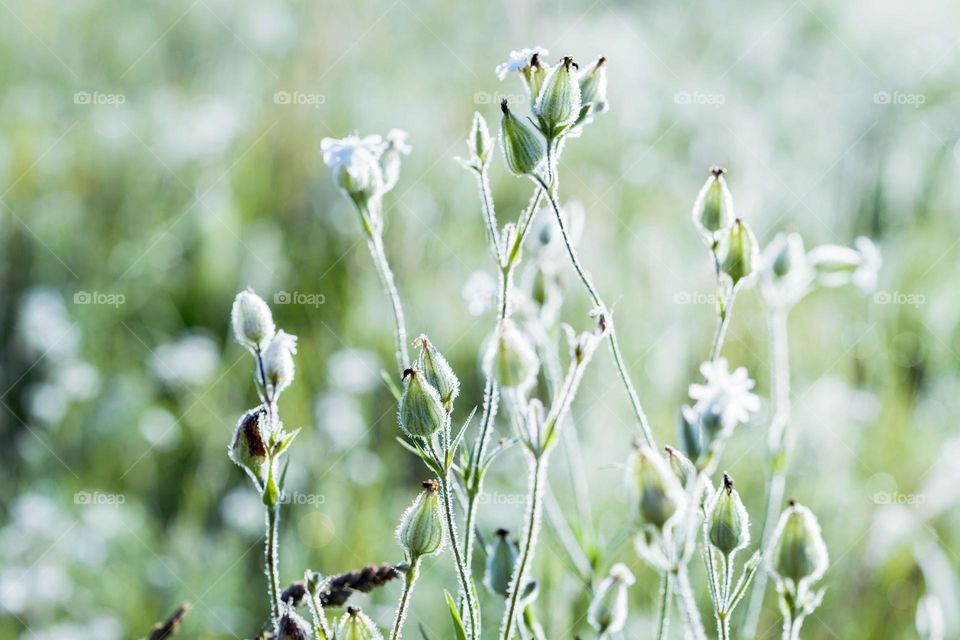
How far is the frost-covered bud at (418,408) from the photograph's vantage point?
808 mm

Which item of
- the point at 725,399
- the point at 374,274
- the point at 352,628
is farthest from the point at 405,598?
the point at 374,274

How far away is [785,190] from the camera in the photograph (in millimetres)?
2713

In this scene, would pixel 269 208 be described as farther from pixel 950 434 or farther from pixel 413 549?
pixel 413 549

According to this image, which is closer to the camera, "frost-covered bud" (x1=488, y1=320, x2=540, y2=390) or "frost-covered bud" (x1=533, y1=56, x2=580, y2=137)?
"frost-covered bud" (x1=488, y1=320, x2=540, y2=390)

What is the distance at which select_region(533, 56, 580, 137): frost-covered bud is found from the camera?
0.88 meters

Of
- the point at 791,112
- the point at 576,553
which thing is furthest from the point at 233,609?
the point at 791,112

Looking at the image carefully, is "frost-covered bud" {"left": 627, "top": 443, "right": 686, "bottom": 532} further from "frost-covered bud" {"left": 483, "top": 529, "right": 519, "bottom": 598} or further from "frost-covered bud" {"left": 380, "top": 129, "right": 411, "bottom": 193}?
"frost-covered bud" {"left": 380, "top": 129, "right": 411, "bottom": 193}

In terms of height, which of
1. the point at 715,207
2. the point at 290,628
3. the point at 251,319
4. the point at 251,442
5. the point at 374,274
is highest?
the point at 374,274

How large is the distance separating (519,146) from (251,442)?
333 millimetres

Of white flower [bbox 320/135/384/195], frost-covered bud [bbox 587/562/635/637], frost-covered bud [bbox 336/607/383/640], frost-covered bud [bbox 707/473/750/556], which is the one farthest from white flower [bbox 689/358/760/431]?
white flower [bbox 320/135/384/195]

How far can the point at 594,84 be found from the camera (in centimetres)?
96

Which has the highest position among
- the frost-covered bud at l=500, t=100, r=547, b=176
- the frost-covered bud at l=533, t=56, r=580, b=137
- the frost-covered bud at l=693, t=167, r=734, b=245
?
the frost-covered bud at l=533, t=56, r=580, b=137

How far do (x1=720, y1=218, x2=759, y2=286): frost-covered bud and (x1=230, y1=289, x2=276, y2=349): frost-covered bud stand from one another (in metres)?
0.42

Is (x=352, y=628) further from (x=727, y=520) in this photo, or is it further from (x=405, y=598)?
(x=727, y=520)
